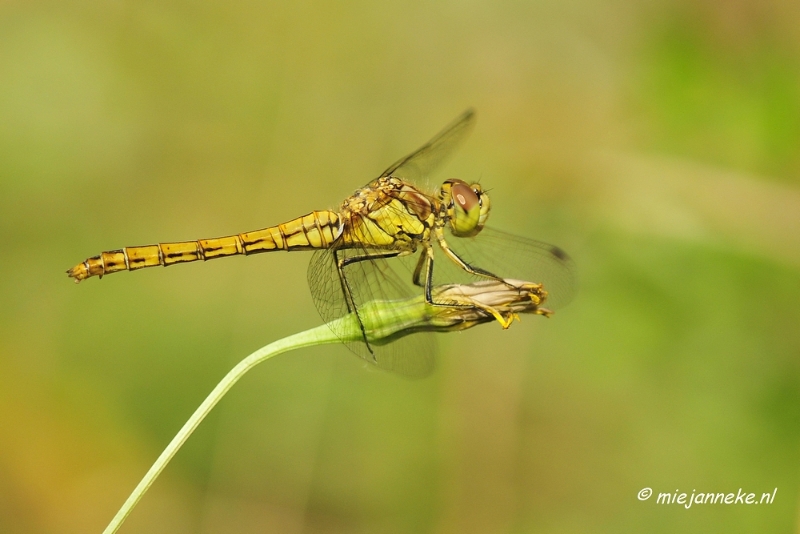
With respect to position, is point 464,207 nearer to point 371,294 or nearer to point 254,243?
point 371,294

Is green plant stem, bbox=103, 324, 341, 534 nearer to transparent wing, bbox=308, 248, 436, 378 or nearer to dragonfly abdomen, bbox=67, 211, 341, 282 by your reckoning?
transparent wing, bbox=308, 248, 436, 378

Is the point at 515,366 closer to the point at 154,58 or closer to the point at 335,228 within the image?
the point at 335,228

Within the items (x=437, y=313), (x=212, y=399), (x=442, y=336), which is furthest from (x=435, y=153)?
(x=212, y=399)

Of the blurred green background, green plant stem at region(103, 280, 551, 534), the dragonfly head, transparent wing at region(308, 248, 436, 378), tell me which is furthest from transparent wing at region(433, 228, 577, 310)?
the blurred green background

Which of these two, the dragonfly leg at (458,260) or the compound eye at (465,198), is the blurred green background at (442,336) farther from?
the compound eye at (465,198)

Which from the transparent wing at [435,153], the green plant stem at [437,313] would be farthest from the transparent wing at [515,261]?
the green plant stem at [437,313]
